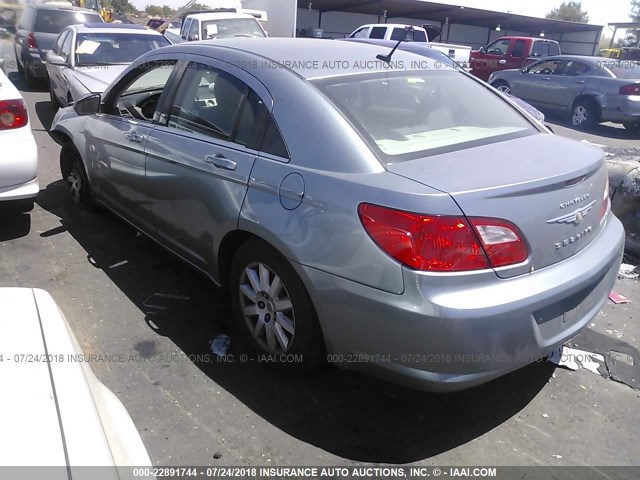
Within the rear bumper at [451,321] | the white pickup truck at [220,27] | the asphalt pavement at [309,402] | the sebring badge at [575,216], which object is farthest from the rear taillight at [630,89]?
the rear bumper at [451,321]

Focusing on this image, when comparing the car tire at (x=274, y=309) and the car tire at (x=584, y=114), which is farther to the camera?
the car tire at (x=584, y=114)

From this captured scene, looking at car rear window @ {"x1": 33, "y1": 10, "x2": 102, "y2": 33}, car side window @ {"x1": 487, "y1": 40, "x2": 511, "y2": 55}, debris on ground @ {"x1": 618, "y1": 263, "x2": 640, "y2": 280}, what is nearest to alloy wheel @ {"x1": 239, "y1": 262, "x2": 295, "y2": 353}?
debris on ground @ {"x1": 618, "y1": 263, "x2": 640, "y2": 280}

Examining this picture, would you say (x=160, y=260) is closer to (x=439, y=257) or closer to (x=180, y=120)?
(x=180, y=120)

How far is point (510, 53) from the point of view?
1759 centimetres

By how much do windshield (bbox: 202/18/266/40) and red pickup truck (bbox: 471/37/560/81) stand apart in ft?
26.7

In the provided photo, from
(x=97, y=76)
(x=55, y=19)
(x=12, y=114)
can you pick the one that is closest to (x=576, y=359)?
(x=12, y=114)

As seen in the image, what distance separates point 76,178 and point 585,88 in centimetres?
1105

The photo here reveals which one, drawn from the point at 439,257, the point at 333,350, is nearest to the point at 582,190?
the point at 439,257

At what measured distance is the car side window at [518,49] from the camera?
17312 mm

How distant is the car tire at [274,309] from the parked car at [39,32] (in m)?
11.2

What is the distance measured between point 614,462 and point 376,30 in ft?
56.8

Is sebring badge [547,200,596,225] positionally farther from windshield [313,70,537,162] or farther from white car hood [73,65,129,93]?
white car hood [73,65,129,93]

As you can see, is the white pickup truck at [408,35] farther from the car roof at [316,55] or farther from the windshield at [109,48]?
the car roof at [316,55]

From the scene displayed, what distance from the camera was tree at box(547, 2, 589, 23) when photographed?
2611 inches
